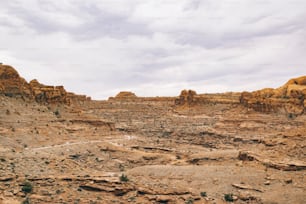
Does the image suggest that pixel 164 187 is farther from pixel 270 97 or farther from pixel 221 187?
pixel 270 97

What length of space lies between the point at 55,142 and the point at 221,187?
55.9 ft

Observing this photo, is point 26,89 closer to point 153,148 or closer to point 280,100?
point 153,148

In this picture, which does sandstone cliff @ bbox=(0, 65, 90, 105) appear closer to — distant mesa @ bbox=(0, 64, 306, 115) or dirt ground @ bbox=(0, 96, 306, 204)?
distant mesa @ bbox=(0, 64, 306, 115)

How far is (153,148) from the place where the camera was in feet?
129

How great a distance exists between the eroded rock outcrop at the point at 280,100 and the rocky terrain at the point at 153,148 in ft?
0.44

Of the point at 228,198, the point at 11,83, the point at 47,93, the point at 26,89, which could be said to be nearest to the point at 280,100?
the point at 47,93

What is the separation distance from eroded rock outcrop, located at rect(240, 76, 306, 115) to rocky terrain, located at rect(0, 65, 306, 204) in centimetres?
13

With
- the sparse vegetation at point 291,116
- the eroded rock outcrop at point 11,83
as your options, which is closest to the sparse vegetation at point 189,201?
the eroded rock outcrop at point 11,83

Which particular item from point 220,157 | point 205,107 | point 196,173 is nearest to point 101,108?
point 205,107

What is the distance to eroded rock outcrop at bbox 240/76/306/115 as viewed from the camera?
5384cm

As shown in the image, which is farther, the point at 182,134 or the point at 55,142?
the point at 182,134

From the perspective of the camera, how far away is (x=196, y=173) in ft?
84.5

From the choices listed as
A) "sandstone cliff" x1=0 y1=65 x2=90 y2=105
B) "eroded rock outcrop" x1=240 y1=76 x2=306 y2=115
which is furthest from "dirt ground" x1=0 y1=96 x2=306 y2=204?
"eroded rock outcrop" x1=240 y1=76 x2=306 y2=115

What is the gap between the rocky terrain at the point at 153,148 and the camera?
801 inches
